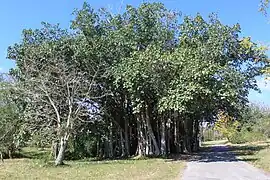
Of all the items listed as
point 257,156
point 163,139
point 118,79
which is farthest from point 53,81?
point 257,156

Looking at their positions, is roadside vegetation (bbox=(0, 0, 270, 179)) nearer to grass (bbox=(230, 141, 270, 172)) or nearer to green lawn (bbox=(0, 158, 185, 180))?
green lawn (bbox=(0, 158, 185, 180))

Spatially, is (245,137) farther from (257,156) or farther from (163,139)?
(257,156)

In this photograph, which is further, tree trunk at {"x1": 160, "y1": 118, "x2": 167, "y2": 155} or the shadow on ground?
tree trunk at {"x1": 160, "y1": 118, "x2": 167, "y2": 155}

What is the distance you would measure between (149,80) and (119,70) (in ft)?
6.22

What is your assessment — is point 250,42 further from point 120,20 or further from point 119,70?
point 120,20

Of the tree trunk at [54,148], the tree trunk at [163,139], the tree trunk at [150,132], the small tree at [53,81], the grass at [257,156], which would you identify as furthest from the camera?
the tree trunk at [163,139]

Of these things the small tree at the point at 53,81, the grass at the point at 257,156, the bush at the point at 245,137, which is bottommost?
the grass at the point at 257,156

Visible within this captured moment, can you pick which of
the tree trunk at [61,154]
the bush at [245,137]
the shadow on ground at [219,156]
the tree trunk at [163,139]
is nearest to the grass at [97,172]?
the tree trunk at [61,154]

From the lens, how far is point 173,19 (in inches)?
1009

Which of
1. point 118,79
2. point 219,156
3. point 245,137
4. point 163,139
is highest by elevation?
point 118,79

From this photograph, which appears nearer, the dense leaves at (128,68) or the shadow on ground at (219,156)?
the dense leaves at (128,68)

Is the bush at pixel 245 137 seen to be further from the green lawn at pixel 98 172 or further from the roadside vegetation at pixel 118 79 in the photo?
the green lawn at pixel 98 172

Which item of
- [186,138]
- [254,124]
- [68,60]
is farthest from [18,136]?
[254,124]

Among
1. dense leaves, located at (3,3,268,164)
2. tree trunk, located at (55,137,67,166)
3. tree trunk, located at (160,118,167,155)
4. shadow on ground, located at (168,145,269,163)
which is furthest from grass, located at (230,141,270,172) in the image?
tree trunk, located at (55,137,67,166)
